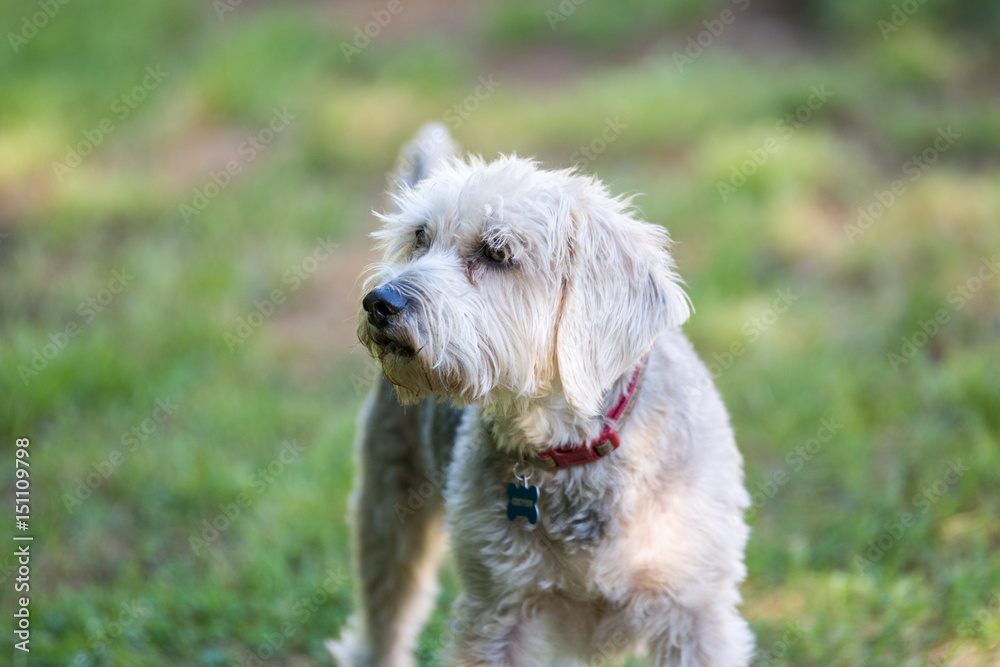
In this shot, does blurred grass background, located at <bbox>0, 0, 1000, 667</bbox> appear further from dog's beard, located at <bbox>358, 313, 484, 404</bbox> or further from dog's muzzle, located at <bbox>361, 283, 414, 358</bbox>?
dog's muzzle, located at <bbox>361, 283, 414, 358</bbox>

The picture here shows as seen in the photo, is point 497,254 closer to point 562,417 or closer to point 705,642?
point 562,417

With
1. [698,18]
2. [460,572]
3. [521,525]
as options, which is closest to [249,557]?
[460,572]

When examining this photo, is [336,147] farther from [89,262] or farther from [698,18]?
[698,18]

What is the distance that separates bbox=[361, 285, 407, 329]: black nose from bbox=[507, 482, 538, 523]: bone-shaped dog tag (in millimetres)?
659

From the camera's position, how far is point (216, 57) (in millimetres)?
9336

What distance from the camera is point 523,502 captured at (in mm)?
2908

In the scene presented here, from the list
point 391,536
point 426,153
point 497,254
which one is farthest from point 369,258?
point 497,254

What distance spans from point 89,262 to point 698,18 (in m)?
6.28

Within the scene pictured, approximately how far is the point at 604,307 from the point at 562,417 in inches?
14.3

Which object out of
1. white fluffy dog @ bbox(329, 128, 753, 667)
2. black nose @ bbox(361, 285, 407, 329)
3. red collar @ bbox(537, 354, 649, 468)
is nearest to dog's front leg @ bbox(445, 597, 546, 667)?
white fluffy dog @ bbox(329, 128, 753, 667)

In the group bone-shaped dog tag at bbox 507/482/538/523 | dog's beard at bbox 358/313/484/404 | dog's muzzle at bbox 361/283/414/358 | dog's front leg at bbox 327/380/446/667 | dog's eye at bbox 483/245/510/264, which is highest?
dog's eye at bbox 483/245/510/264

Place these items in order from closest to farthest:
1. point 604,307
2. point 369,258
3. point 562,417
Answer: point 604,307, point 562,417, point 369,258

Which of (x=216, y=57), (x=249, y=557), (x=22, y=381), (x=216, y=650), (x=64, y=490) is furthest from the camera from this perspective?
(x=216, y=57)

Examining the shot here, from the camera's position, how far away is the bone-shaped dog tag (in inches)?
114
